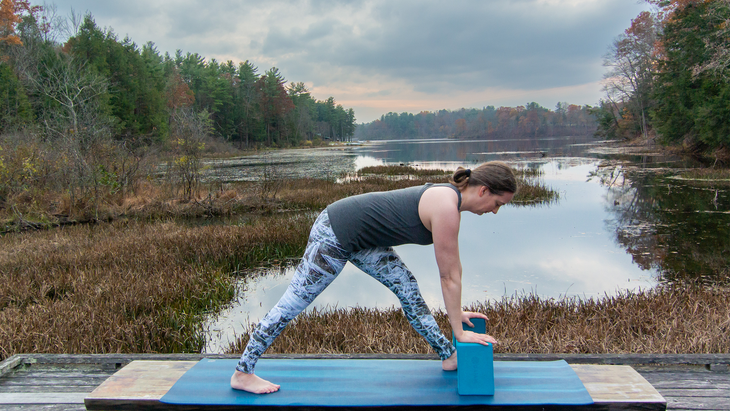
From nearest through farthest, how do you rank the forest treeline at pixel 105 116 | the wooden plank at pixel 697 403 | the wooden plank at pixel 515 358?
the wooden plank at pixel 697 403 < the wooden plank at pixel 515 358 < the forest treeline at pixel 105 116

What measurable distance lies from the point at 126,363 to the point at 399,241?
2.26 metres

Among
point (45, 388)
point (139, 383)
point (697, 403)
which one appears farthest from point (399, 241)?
point (45, 388)

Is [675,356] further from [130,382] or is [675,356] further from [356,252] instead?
[130,382]

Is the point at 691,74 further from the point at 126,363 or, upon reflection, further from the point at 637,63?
the point at 126,363

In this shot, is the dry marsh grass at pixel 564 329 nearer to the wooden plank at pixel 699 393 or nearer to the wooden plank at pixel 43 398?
the wooden plank at pixel 699 393

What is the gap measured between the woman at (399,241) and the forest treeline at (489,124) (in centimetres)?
10971

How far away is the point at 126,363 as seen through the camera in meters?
3.17

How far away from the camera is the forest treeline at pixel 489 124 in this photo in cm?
11956

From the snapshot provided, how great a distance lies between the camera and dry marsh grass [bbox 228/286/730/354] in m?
3.96


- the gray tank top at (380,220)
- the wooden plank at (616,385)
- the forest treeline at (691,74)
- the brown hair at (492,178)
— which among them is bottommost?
the wooden plank at (616,385)

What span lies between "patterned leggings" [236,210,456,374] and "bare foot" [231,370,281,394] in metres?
0.04

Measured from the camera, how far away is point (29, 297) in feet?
18.6

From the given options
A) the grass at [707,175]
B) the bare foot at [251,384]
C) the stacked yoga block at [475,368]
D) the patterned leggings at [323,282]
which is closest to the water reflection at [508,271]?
the bare foot at [251,384]

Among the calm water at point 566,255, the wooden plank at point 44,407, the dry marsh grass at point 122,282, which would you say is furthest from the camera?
the calm water at point 566,255
